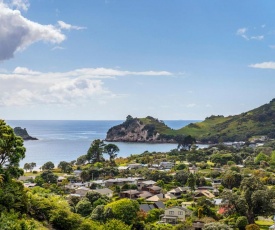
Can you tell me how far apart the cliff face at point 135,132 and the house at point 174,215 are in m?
124

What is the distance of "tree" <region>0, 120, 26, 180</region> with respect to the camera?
17.3 meters

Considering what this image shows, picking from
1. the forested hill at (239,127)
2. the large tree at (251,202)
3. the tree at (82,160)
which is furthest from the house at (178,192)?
the forested hill at (239,127)

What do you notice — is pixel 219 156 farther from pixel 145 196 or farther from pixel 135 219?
pixel 135 219

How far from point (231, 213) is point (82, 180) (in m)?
30.2

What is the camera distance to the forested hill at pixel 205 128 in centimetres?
14662

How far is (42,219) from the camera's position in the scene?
17641mm

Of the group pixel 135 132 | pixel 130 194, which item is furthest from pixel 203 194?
pixel 135 132

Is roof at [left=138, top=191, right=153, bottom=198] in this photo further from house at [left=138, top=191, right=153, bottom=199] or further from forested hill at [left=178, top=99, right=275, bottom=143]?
forested hill at [left=178, top=99, right=275, bottom=143]

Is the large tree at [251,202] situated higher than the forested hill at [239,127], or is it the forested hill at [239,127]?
the forested hill at [239,127]

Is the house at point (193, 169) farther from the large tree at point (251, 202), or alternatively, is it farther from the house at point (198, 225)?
the house at point (198, 225)

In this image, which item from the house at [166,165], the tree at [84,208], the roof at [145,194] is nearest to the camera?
the tree at [84,208]

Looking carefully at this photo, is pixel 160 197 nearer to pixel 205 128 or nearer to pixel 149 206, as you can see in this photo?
pixel 149 206

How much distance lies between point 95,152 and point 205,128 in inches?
3809

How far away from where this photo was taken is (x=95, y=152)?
263 feet
